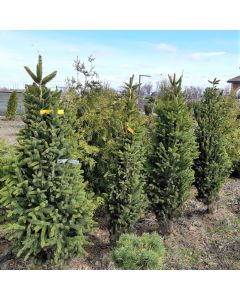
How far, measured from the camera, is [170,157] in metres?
5.89

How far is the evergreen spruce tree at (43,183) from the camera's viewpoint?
13.2ft

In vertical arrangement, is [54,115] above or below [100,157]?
above

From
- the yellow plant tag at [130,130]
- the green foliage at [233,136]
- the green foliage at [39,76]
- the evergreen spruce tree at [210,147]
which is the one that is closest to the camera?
the green foliage at [39,76]

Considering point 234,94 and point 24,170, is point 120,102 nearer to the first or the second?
point 24,170

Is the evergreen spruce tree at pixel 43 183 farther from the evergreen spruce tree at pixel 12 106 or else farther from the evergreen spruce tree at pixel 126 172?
the evergreen spruce tree at pixel 12 106

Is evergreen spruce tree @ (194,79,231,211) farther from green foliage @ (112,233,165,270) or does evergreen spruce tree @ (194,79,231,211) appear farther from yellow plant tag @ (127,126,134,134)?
green foliage @ (112,233,165,270)

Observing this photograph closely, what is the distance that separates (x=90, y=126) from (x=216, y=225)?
123 inches

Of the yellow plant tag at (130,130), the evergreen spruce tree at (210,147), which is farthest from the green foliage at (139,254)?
the evergreen spruce tree at (210,147)

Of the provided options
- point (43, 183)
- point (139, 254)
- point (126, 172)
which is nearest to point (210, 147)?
point (126, 172)

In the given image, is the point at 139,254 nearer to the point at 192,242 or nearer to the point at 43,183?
the point at 43,183

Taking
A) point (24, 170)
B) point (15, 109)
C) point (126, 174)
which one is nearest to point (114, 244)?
point (126, 174)

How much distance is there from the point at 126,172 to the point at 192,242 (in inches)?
71.4

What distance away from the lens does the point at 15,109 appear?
2275cm

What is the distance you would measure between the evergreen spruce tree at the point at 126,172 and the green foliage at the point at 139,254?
115 cm
